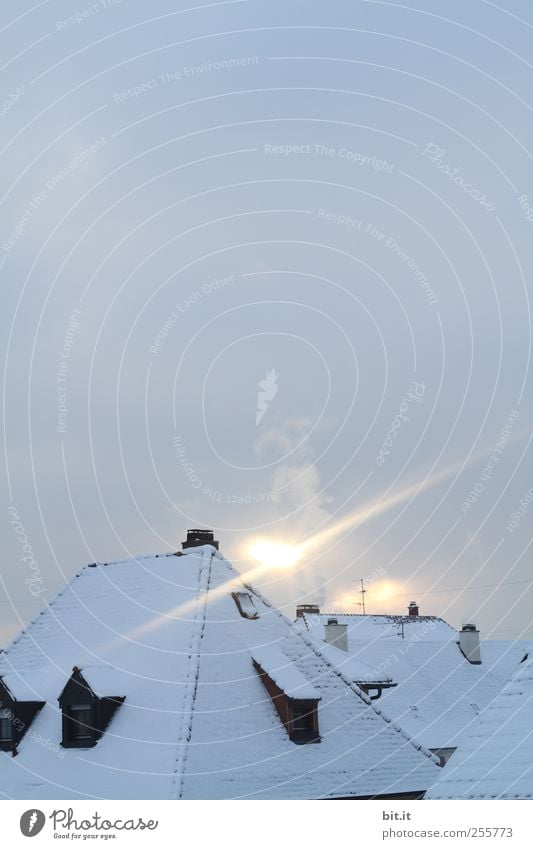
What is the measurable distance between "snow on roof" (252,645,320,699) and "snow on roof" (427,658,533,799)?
8725mm

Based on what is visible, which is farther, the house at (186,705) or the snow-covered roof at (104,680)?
the snow-covered roof at (104,680)

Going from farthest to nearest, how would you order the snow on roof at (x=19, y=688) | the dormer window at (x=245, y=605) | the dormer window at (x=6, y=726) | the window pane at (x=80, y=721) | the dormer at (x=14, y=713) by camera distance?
1. the dormer window at (x=245, y=605)
2. the snow on roof at (x=19, y=688)
3. the dormer window at (x=6, y=726)
4. the dormer at (x=14, y=713)
5. the window pane at (x=80, y=721)

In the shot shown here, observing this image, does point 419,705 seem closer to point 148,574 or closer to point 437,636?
point 437,636

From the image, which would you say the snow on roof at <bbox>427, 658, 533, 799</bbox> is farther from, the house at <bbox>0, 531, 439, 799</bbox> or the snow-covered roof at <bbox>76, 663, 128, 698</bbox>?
the snow-covered roof at <bbox>76, 663, 128, 698</bbox>

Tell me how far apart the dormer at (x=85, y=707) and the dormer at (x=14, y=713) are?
1861 mm

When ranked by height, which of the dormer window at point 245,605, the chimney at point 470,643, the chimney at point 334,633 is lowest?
the dormer window at point 245,605

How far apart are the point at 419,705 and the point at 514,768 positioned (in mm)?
34414

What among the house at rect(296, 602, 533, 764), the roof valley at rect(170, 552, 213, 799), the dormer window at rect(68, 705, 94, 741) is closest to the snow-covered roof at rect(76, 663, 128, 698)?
the dormer window at rect(68, 705, 94, 741)

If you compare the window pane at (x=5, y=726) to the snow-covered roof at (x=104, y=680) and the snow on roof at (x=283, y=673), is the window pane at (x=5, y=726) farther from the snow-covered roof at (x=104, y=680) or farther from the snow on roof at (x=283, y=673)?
the snow on roof at (x=283, y=673)

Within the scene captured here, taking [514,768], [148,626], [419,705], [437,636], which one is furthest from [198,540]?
[437,636]

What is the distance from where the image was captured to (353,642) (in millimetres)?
57406

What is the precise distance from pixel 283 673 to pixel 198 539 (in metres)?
7.71

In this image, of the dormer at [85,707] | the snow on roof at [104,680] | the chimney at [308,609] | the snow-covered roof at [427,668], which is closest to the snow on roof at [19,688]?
the dormer at [85,707]

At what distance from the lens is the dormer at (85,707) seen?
27484 mm
